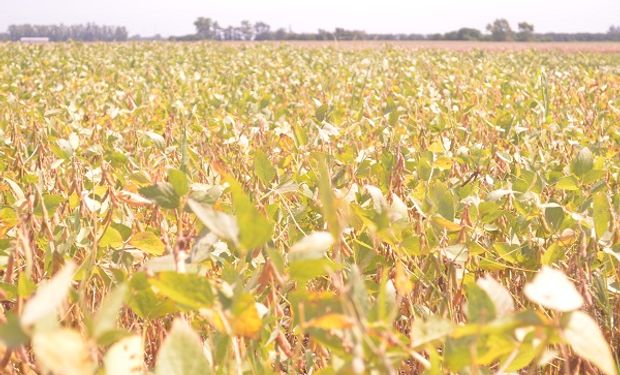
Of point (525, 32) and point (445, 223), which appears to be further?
point (525, 32)

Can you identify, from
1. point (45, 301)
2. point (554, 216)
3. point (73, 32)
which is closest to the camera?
point (45, 301)

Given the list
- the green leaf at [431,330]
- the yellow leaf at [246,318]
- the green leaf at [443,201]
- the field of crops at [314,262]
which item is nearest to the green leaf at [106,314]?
the field of crops at [314,262]

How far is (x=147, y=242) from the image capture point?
0.86 m

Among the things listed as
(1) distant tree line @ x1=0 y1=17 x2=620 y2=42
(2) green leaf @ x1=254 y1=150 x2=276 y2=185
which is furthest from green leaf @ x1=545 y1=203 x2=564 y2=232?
(1) distant tree line @ x1=0 y1=17 x2=620 y2=42

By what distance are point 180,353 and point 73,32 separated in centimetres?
7640

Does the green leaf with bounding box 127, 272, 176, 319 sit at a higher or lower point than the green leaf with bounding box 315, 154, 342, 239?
lower

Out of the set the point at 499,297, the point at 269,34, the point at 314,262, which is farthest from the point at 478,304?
Answer: the point at 269,34

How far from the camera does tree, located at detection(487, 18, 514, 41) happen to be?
1618 inches

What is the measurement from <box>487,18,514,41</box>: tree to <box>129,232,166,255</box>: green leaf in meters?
43.2

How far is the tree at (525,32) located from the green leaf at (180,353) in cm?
4634

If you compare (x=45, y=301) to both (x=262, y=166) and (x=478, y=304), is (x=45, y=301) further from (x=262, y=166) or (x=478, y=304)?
(x=262, y=166)

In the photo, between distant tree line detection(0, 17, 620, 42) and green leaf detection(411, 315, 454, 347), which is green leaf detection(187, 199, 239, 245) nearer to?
green leaf detection(411, 315, 454, 347)

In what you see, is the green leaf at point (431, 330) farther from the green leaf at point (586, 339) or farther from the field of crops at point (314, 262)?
the green leaf at point (586, 339)

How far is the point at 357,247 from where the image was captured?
3.17 ft
